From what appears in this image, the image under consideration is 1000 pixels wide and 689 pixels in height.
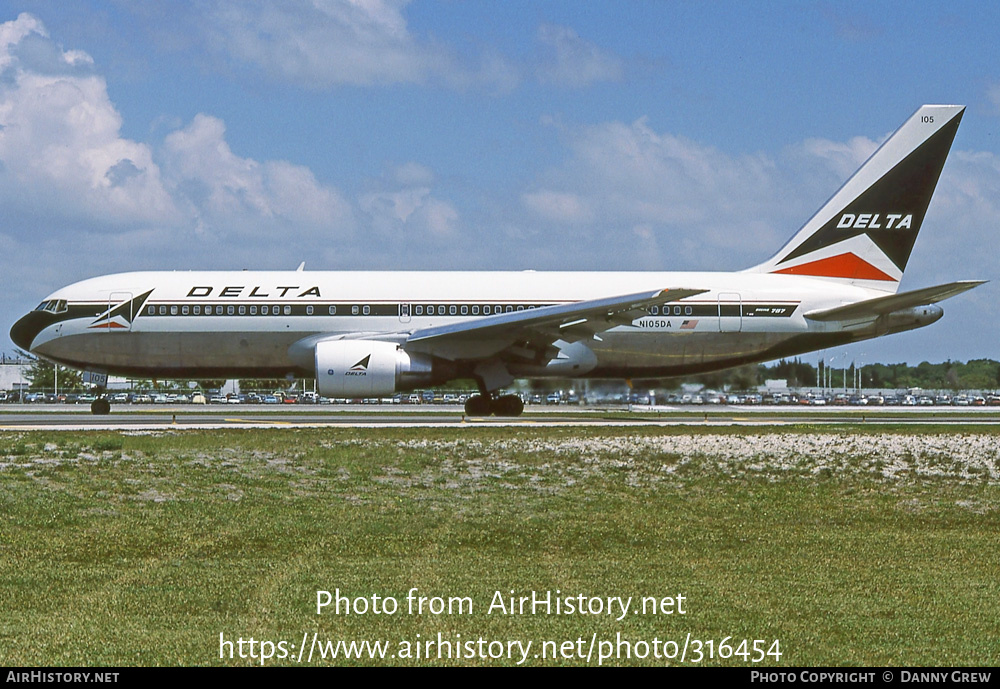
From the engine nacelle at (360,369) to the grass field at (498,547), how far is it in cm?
671

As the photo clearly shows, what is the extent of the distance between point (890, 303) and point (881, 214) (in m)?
3.98

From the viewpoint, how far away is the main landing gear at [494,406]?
31047mm

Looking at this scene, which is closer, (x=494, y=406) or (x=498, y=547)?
(x=498, y=547)

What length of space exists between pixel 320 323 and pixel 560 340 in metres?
6.92

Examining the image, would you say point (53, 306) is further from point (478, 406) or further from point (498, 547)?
point (498, 547)

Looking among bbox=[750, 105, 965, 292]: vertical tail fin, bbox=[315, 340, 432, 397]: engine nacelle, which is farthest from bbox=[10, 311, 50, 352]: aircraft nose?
bbox=[750, 105, 965, 292]: vertical tail fin

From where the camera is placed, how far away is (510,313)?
95.0 ft

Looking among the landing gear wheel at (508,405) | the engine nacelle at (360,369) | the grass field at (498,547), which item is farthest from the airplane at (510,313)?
the grass field at (498,547)

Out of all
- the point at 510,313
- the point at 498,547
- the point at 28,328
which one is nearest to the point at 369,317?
the point at 510,313

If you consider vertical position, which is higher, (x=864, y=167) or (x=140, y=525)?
(x=864, y=167)

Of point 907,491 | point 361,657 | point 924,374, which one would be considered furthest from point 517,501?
point 924,374

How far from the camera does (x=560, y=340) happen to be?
29.5 metres

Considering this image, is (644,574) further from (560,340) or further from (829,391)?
(829,391)

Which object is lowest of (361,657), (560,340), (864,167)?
(361,657)
